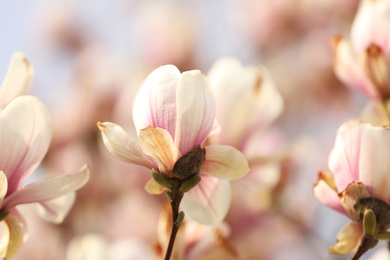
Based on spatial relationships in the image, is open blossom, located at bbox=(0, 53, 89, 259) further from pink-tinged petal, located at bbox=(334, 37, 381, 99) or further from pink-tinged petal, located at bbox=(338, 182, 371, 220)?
pink-tinged petal, located at bbox=(334, 37, 381, 99)

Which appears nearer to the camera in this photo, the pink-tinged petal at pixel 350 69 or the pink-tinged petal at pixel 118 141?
the pink-tinged petal at pixel 118 141

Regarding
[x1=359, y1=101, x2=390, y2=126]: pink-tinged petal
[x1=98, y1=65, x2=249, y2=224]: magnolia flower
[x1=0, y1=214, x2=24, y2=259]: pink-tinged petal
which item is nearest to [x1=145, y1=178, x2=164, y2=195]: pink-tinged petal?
[x1=98, y1=65, x2=249, y2=224]: magnolia flower

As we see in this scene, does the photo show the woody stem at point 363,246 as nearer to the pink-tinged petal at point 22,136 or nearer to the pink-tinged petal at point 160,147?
the pink-tinged petal at point 160,147

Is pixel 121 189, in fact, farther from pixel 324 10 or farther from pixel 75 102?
pixel 324 10

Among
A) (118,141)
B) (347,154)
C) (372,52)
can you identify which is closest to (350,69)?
(372,52)

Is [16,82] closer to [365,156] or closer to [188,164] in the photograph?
[188,164]

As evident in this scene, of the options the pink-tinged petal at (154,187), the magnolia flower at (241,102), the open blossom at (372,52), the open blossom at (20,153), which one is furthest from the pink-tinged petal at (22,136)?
the open blossom at (372,52)

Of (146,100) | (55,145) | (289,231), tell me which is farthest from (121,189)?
(146,100)
